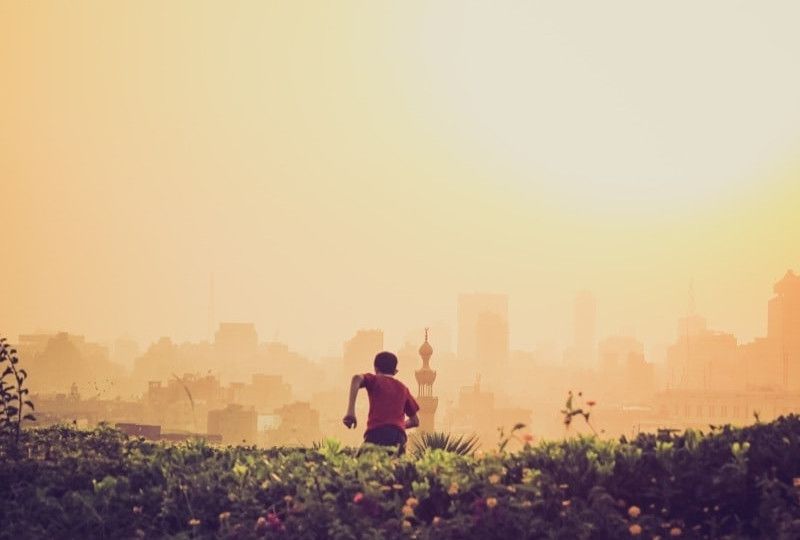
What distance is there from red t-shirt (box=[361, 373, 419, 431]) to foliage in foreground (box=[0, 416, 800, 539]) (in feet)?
9.35

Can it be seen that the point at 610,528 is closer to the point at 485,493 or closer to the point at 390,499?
the point at 485,493

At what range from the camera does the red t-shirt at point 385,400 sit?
13.2 metres

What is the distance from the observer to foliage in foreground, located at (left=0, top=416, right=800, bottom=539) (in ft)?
26.6

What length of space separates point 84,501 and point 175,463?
4.05ft

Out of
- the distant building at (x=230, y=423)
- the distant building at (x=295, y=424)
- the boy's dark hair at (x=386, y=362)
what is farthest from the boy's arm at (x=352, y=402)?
the distant building at (x=295, y=424)

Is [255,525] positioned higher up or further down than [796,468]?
further down

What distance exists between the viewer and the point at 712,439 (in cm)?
899

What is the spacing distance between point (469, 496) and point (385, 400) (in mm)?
4668

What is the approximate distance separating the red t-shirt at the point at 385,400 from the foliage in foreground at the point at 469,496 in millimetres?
2850

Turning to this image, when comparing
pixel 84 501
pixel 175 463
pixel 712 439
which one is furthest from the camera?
pixel 175 463

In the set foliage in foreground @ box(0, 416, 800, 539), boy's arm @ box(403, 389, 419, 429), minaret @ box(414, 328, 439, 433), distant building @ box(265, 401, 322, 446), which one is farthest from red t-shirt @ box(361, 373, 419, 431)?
distant building @ box(265, 401, 322, 446)

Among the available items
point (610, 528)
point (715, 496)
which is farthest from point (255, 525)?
point (715, 496)

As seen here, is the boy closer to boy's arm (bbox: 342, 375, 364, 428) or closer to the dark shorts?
the dark shorts

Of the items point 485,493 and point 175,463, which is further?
point 175,463
